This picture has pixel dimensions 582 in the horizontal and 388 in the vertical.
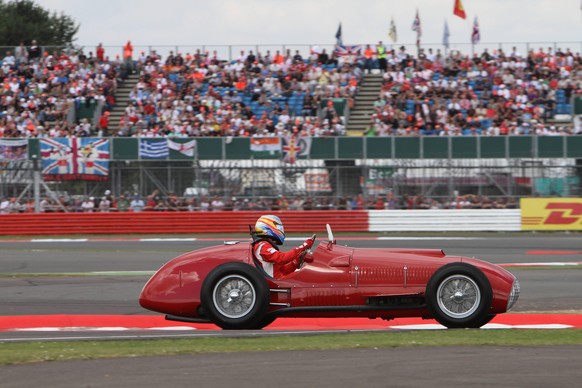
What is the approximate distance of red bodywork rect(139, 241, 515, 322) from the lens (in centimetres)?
912

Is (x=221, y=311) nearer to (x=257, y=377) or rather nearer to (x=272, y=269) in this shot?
(x=272, y=269)

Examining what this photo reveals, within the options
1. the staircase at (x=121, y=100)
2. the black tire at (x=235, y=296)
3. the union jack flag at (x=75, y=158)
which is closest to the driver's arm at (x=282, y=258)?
the black tire at (x=235, y=296)

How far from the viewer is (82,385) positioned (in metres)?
5.93

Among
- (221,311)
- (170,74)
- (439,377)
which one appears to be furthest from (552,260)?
(170,74)

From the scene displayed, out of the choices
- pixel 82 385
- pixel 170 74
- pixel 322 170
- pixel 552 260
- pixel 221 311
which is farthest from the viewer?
pixel 170 74

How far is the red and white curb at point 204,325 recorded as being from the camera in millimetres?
9883

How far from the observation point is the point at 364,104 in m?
31.1

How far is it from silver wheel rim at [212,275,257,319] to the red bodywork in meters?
0.20

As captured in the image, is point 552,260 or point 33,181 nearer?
point 552,260

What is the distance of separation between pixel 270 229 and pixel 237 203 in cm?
1625

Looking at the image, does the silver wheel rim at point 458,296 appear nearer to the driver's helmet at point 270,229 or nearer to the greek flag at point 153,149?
the driver's helmet at point 270,229

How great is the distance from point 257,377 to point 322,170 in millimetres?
19222

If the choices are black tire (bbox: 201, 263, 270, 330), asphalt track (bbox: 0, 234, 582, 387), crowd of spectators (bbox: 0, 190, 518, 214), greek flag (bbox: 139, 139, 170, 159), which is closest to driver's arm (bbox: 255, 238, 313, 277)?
black tire (bbox: 201, 263, 270, 330)

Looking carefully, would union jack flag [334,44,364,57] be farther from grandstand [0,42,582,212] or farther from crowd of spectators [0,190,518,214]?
crowd of spectators [0,190,518,214]
